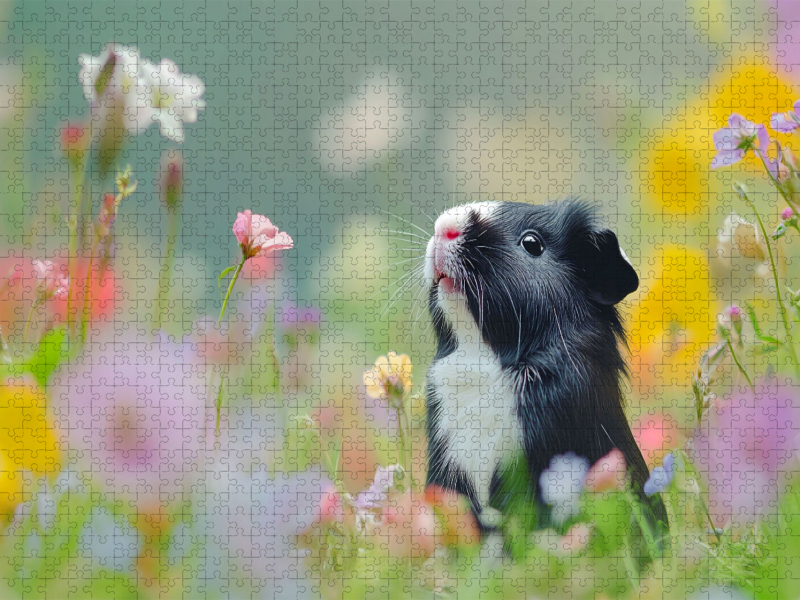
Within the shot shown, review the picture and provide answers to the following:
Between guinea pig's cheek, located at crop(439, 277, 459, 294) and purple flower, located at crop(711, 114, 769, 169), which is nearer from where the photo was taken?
purple flower, located at crop(711, 114, 769, 169)

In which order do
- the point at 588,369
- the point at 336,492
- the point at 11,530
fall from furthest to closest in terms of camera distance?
the point at 588,369 < the point at 336,492 < the point at 11,530

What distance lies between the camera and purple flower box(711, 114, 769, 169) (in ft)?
3.70

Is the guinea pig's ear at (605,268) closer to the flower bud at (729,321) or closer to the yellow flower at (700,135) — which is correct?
the flower bud at (729,321)

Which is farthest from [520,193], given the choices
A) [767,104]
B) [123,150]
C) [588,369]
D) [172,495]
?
[172,495]

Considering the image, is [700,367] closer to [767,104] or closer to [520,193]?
[520,193]

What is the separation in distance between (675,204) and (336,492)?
1028 millimetres

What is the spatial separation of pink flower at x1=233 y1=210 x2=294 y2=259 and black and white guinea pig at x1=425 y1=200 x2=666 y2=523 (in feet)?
1.33

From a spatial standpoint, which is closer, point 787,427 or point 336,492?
point 787,427

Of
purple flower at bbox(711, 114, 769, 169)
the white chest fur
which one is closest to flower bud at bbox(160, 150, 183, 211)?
the white chest fur

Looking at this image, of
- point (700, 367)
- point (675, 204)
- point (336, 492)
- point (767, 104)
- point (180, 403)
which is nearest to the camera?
point (180, 403)

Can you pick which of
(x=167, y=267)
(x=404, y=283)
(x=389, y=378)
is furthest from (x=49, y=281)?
(x=404, y=283)

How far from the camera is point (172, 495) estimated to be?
74cm

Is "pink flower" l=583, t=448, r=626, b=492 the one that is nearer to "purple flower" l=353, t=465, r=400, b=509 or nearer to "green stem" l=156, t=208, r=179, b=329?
"purple flower" l=353, t=465, r=400, b=509

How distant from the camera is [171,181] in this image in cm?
129
